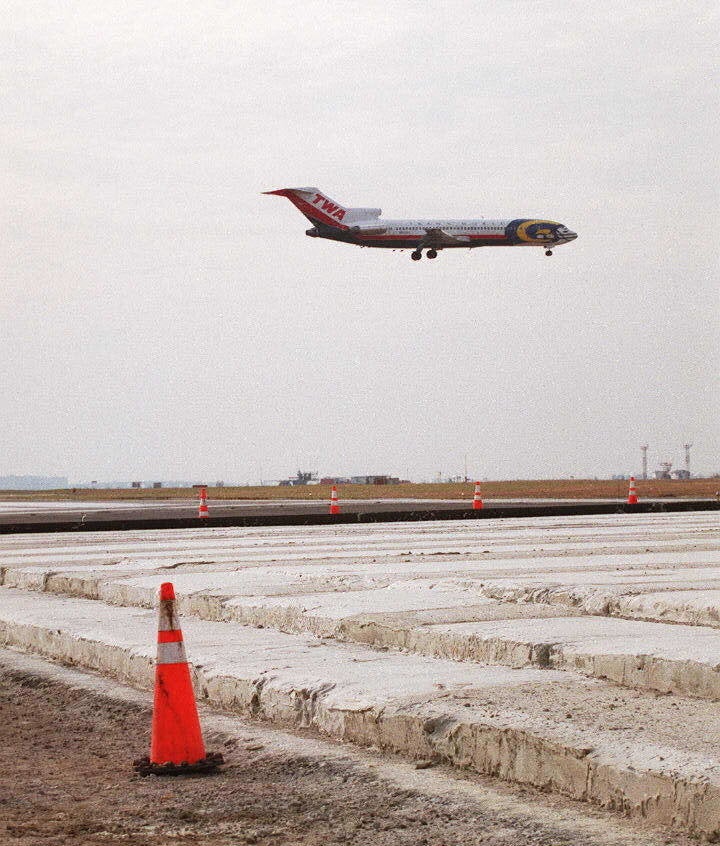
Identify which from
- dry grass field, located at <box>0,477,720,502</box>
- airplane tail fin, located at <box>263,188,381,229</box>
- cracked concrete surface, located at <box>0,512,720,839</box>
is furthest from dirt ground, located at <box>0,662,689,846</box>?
airplane tail fin, located at <box>263,188,381,229</box>

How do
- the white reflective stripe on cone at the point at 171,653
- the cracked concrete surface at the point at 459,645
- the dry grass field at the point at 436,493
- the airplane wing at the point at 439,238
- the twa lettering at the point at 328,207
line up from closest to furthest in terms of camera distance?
the cracked concrete surface at the point at 459,645 < the white reflective stripe on cone at the point at 171,653 < the dry grass field at the point at 436,493 < the airplane wing at the point at 439,238 < the twa lettering at the point at 328,207

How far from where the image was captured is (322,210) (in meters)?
81.3

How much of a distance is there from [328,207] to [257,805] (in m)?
77.8

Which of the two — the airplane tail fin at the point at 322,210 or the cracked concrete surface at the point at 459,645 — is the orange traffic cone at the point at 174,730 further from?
the airplane tail fin at the point at 322,210

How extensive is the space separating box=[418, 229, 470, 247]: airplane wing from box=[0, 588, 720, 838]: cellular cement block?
68749mm

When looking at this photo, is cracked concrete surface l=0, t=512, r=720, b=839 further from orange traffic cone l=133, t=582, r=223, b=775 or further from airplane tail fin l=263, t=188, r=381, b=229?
airplane tail fin l=263, t=188, r=381, b=229

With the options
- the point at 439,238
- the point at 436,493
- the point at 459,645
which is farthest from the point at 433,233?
the point at 459,645

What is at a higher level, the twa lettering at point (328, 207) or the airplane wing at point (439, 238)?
the twa lettering at point (328, 207)

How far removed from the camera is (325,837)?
172 inches

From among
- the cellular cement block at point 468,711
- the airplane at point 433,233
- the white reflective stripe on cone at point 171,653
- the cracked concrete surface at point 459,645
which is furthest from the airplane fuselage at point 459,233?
the white reflective stripe on cone at point 171,653

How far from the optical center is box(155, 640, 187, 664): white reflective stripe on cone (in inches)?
215

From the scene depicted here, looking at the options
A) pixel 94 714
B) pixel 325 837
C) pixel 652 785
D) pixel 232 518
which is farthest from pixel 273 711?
pixel 232 518

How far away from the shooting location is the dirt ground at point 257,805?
4328 mm

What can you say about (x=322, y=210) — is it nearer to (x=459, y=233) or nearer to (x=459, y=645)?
(x=459, y=233)
